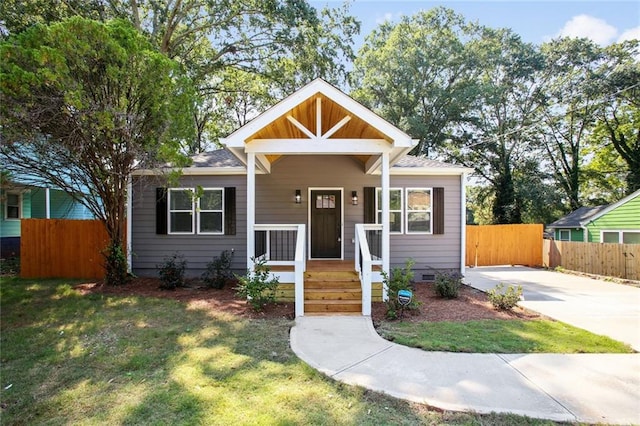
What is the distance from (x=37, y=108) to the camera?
5867 mm

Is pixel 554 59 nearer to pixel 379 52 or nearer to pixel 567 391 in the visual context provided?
pixel 379 52

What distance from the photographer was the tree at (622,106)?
62.4 feet

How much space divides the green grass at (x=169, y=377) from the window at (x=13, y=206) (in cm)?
997

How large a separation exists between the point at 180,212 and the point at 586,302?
32.9ft

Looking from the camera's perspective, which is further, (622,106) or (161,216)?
(622,106)

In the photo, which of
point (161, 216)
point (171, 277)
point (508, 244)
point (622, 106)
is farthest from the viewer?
point (622, 106)

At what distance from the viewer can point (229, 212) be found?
8.95m

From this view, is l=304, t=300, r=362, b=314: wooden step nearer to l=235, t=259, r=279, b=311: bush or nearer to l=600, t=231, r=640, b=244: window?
l=235, t=259, r=279, b=311: bush

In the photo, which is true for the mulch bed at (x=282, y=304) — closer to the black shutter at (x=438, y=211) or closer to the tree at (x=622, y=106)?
the black shutter at (x=438, y=211)

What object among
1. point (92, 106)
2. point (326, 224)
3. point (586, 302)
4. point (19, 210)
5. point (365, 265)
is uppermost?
point (92, 106)

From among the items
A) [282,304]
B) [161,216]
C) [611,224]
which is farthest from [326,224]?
[611,224]

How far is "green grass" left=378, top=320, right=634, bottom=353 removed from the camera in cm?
445

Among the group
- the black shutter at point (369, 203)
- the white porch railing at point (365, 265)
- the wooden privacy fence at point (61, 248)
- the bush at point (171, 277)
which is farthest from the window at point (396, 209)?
→ the wooden privacy fence at point (61, 248)

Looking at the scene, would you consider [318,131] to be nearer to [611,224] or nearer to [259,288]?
[259,288]
